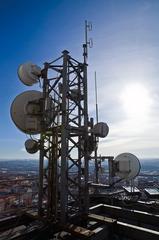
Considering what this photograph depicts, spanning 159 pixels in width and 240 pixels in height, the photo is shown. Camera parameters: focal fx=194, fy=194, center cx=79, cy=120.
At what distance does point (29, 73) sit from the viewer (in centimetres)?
632

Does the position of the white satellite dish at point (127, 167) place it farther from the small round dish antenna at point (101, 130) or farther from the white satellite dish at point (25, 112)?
the white satellite dish at point (25, 112)

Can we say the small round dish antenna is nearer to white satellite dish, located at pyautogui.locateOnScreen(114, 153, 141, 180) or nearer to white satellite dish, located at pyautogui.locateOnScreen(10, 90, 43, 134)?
white satellite dish, located at pyautogui.locateOnScreen(114, 153, 141, 180)

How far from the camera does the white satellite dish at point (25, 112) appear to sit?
5.85 m

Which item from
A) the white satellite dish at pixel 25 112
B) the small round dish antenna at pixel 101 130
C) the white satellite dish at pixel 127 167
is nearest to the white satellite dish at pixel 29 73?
the white satellite dish at pixel 25 112

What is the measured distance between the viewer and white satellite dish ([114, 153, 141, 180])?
319 inches

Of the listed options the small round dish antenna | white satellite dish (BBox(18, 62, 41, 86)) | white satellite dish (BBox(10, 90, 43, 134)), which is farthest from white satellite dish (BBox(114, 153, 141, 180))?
white satellite dish (BBox(18, 62, 41, 86))

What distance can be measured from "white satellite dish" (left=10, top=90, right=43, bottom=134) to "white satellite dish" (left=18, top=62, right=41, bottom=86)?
50 cm

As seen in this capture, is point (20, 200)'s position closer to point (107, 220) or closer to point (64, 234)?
point (64, 234)

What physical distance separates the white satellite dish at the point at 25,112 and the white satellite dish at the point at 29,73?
19.9 inches

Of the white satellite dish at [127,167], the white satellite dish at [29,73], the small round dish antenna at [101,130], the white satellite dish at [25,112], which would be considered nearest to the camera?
the white satellite dish at [25,112]

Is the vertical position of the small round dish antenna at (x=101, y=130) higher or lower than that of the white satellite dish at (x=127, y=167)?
higher

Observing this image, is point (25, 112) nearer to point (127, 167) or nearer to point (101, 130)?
point (101, 130)

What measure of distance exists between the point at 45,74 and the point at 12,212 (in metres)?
4.42

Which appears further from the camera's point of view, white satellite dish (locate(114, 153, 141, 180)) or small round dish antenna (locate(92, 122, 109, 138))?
white satellite dish (locate(114, 153, 141, 180))
